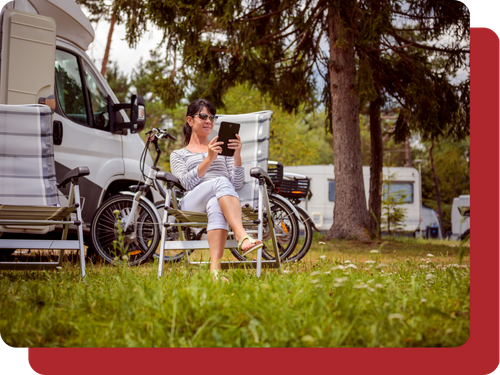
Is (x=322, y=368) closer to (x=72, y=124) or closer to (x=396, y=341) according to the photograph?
(x=396, y=341)

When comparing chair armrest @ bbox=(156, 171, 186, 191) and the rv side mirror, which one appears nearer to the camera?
chair armrest @ bbox=(156, 171, 186, 191)

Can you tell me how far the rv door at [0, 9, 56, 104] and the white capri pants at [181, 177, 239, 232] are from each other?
1.49 m

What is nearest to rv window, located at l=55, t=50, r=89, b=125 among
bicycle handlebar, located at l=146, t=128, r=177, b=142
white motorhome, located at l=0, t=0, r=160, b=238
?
white motorhome, located at l=0, t=0, r=160, b=238

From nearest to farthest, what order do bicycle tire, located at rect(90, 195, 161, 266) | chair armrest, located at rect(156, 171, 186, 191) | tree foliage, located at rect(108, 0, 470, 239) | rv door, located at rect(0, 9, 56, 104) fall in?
chair armrest, located at rect(156, 171, 186, 191), rv door, located at rect(0, 9, 56, 104), bicycle tire, located at rect(90, 195, 161, 266), tree foliage, located at rect(108, 0, 470, 239)

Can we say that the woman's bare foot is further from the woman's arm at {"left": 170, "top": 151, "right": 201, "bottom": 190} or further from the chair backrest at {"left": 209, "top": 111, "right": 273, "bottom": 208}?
the chair backrest at {"left": 209, "top": 111, "right": 273, "bottom": 208}

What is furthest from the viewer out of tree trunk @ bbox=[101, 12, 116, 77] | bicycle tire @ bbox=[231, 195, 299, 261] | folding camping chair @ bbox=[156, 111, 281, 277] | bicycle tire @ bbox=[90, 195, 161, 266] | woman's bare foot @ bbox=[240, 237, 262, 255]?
tree trunk @ bbox=[101, 12, 116, 77]

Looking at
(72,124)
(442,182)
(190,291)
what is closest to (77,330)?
(190,291)

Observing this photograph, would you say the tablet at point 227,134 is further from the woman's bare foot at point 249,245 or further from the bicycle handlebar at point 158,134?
the bicycle handlebar at point 158,134

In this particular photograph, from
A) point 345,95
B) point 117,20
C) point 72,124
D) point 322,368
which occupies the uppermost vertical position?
point 117,20

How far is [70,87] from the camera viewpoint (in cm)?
417

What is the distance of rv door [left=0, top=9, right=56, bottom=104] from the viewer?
136 inches

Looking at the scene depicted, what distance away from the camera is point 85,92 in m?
4.28

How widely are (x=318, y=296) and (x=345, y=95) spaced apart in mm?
5681

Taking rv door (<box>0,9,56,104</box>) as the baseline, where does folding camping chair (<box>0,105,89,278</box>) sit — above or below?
below
